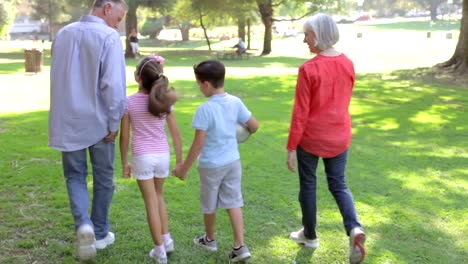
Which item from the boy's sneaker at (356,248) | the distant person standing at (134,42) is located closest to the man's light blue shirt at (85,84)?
the boy's sneaker at (356,248)

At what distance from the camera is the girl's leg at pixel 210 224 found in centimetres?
376

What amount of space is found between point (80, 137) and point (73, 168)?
0.24m

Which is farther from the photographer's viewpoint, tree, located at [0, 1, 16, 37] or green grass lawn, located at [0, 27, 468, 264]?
tree, located at [0, 1, 16, 37]

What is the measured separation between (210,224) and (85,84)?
1297 millimetres

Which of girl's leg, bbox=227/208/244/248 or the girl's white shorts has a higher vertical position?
the girl's white shorts

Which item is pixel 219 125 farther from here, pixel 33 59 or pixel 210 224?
pixel 33 59

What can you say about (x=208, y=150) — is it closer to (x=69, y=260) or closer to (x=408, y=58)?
(x=69, y=260)

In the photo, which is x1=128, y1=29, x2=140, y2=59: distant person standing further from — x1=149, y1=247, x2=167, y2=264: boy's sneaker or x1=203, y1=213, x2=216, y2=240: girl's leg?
x1=149, y1=247, x2=167, y2=264: boy's sneaker

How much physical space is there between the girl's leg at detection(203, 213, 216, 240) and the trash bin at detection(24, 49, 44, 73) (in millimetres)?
14229

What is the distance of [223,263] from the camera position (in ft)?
12.1

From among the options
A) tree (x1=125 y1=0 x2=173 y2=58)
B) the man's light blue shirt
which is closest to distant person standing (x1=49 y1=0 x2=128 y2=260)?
the man's light blue shirt

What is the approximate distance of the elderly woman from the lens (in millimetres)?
3627

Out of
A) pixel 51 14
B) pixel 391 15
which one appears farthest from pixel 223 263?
pixel 391 15

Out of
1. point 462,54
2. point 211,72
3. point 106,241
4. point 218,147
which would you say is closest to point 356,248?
point 218,147
